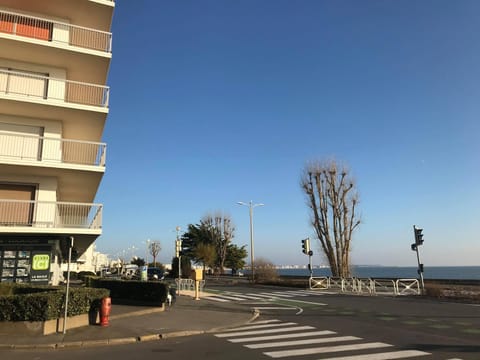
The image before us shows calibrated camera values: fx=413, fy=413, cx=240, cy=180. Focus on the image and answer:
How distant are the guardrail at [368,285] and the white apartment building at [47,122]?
1916 cm

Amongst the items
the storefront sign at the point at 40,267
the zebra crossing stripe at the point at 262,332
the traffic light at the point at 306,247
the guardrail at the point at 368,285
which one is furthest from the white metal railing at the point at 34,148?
the guardrail at the point at 368,285

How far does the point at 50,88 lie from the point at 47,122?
1745 millimetres

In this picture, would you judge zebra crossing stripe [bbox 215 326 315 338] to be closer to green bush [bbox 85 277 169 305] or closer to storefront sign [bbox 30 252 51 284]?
green bush [bbox 85 277 169 305]

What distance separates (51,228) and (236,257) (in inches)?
2233

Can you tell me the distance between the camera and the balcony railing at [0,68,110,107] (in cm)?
2038

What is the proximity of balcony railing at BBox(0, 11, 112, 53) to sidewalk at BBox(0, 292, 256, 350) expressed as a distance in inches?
551

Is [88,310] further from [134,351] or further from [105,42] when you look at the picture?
[105,42]

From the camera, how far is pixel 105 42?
2256cm

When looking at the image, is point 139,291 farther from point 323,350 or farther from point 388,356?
point 388,356

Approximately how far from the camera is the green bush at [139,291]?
759 inches

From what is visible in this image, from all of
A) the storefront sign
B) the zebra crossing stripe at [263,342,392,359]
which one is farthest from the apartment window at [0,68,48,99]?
the zebra crossing stripe at [263,342,392,359]

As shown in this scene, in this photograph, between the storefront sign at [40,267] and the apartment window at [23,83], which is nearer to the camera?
the storefront sign at [40,267]

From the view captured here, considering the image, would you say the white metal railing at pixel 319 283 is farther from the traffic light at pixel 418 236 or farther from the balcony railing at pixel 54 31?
the balcony railing at pixel 54 31

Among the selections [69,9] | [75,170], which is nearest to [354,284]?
[75,170]
